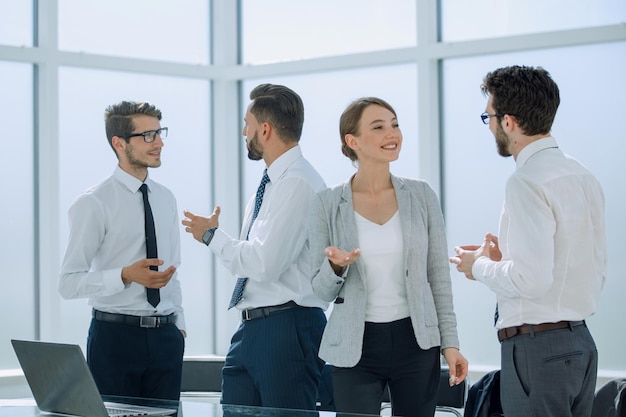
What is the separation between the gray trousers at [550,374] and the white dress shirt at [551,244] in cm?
6

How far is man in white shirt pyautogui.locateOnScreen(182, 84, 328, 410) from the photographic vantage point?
3000 mm

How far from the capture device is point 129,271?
3.29 metres

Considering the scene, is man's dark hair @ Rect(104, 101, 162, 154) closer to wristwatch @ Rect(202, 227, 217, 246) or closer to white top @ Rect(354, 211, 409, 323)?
wristwatch @ Rect(202, 227, 217, 246)

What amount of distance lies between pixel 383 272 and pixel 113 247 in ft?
4.14

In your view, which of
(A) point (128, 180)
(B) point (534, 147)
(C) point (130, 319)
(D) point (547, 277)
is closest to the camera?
(D) point (547, 277)

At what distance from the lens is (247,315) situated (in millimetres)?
3105

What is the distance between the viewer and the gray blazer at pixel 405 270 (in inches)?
106

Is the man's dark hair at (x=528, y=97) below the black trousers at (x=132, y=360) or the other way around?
the other way around

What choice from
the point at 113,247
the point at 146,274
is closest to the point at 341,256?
the point at 146,274

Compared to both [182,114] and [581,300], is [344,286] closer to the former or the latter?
[581,300]

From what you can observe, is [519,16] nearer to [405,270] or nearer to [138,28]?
[138,28]

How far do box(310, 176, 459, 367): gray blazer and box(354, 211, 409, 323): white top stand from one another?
0.09 feet

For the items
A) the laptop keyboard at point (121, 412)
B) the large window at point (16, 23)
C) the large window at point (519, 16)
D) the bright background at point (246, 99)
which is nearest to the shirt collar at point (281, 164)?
the laptop keyboard at point (121, 412)

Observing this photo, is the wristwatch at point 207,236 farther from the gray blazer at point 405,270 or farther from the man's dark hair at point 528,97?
the man's dark hair at point 528,97
